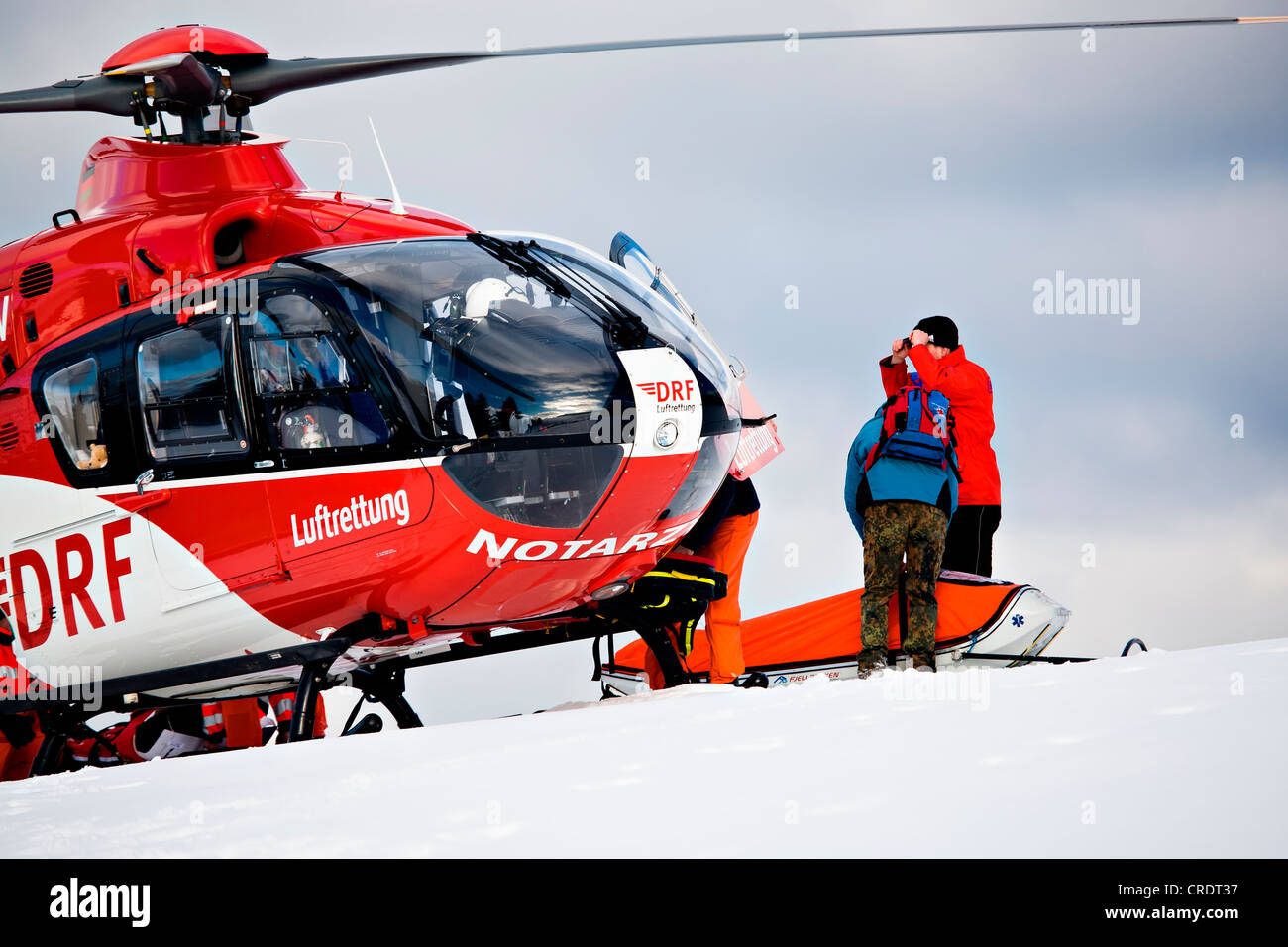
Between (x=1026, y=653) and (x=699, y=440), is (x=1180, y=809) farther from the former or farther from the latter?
(x=1026, y=653)

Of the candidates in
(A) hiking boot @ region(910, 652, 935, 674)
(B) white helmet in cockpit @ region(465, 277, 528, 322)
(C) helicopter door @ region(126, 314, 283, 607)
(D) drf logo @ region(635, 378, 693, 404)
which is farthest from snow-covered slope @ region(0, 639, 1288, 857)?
(A) hiking boot @ region(910, 652, 935, 674)

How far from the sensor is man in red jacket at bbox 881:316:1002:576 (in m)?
6.94

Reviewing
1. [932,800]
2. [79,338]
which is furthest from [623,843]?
[79,338]

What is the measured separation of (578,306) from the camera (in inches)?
219

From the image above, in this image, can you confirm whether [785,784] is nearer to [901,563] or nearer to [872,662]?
[872,662]

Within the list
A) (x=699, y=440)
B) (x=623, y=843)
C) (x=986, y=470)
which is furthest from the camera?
(x=986, y=470)

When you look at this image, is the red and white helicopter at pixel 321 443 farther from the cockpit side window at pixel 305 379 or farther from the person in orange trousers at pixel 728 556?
the person in orange trousers at pixel 728 556

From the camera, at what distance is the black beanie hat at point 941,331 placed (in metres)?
7.24

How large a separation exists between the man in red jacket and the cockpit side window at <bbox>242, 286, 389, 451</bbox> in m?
2.99

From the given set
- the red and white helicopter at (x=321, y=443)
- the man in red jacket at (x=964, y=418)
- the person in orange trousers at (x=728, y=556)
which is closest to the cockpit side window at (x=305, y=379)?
the red and white helicopter at (x=321, y=443)

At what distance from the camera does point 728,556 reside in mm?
7344

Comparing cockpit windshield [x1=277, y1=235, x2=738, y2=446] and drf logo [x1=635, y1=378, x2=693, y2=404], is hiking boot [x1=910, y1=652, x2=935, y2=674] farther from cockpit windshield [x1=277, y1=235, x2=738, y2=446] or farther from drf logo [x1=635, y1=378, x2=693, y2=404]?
drf logo [x1=635, y1=378, x2=693, y2=404]

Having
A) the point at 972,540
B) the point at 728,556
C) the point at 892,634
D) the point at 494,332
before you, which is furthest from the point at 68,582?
the point at 972,540
